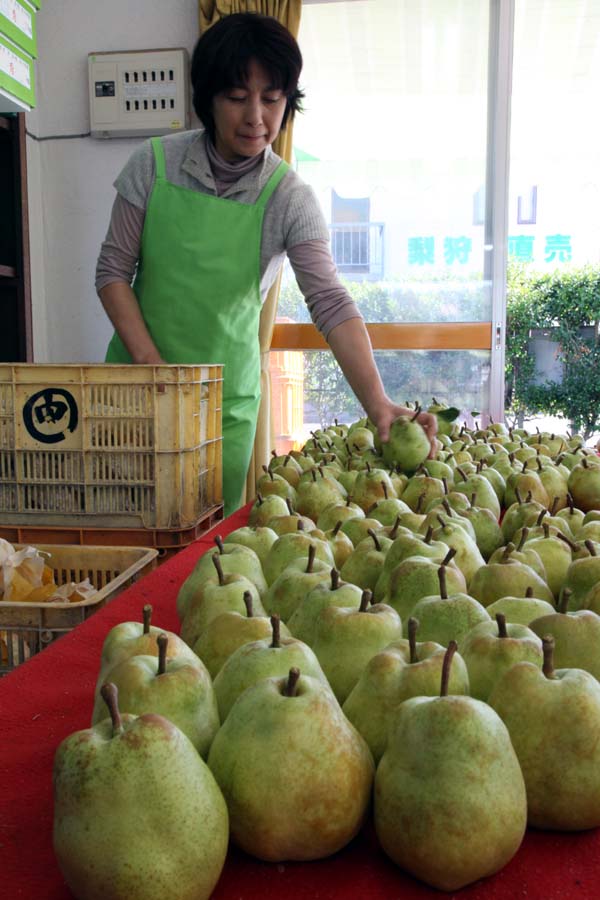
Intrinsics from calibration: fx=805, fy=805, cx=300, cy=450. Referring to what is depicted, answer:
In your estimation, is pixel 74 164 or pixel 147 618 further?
pixel 74 164

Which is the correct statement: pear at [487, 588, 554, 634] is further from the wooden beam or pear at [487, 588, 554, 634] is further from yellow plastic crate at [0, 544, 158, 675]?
the wooden beam

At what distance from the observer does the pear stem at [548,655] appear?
740 mm

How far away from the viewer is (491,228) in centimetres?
480

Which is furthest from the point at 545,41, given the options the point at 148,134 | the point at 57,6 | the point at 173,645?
the point at 173,645

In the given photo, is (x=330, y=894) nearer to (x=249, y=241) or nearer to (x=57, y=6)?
(x=249, y=241)

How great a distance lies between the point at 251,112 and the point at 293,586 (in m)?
1.62

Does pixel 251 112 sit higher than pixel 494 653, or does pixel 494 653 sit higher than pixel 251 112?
pixel 251 112

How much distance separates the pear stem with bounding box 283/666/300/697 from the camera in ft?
2.28

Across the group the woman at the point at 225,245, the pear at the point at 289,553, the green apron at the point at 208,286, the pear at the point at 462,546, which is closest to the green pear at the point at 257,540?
the pear at the point at 289,553

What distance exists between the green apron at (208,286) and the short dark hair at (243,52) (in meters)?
0.35

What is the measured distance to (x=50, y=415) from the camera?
6.38 feet

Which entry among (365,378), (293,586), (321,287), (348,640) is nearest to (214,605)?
(293,586)

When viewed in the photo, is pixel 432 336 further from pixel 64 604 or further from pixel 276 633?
pixel 276 633

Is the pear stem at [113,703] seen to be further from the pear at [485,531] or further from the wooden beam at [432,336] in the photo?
the wooden beam at [432,336]
